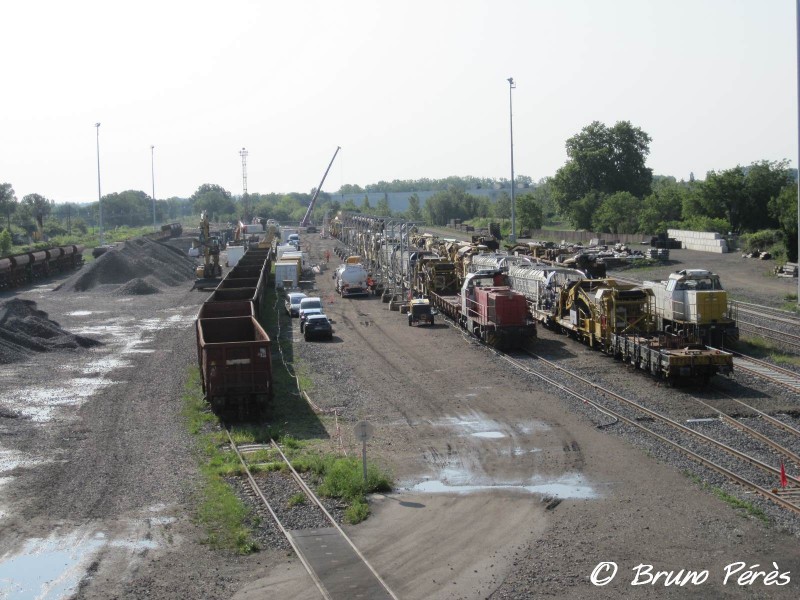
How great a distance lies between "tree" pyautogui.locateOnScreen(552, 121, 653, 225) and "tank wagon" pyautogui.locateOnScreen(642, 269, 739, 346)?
90486mm

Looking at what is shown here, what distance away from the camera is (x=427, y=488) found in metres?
19.4

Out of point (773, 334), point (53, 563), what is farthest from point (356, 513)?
point (773, 334)

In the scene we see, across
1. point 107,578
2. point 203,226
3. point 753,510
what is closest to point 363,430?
point 107,578

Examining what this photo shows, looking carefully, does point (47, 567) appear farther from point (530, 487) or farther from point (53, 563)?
point (530, 487)

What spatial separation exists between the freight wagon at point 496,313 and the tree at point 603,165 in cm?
8541

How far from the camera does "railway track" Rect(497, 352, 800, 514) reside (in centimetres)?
1817

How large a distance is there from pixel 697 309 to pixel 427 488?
1782 centimetres

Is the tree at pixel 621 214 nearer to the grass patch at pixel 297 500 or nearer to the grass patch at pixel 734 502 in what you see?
the grass patch at pixel 734 502

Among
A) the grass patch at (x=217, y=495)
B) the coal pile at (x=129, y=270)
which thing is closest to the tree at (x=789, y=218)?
the coal pile at (x=129, y=270)

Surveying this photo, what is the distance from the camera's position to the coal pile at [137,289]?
67500 millimetres

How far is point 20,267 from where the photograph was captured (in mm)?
74188

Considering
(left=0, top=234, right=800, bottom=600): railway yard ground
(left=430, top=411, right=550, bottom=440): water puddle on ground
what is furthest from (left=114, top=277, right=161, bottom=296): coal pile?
(left=430, top=411, right=550, bottom=440): water puddle on ground

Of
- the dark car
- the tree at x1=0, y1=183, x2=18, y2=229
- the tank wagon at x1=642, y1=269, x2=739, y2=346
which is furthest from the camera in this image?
the tree at x1=0, y1=183, x2=18, y2=229

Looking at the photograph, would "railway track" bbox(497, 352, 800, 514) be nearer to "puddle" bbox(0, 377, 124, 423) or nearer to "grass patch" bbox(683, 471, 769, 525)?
"grass patch" bbox(683, 471, 769, 525)
